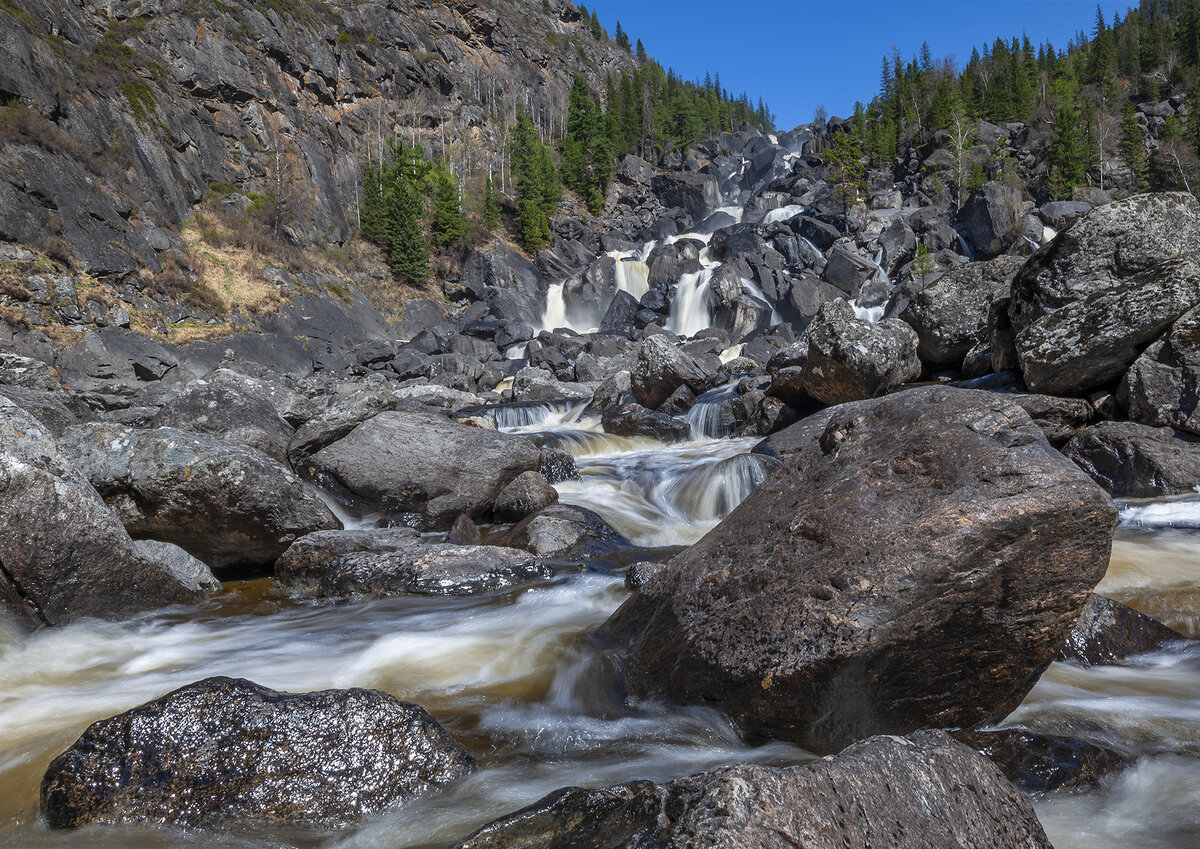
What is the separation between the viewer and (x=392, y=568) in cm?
704

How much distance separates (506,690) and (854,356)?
10.7 metres

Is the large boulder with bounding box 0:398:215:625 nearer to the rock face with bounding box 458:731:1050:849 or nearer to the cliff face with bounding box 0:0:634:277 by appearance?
the rock face with bounding box 458:731:1050:849

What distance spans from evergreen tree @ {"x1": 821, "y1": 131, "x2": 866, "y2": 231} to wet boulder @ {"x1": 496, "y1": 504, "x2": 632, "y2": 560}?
5135 cm

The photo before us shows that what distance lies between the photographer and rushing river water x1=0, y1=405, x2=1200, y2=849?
298 cm

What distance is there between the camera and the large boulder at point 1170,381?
9008 millimetres

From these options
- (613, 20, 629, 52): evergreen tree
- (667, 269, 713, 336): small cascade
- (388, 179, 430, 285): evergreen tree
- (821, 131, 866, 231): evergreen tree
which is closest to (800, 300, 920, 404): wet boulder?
(667, 269, 713, 336): small cascade

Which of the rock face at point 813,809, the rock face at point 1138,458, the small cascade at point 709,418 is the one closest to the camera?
the rock face at point 813,809

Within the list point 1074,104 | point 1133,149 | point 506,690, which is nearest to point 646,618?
point 506,690

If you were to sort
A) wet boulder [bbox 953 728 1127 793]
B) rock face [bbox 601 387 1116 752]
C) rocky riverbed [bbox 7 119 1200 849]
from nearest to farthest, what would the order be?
rocky riverbed [bbox 7 119 1200 849], wet boulder [bbox 953 728 1127 793], rock face [bbox 601 387 1116 752]

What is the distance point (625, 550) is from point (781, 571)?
5003 mm

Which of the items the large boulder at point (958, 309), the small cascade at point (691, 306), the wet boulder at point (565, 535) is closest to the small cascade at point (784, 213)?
the small cascade at point (691, 306)

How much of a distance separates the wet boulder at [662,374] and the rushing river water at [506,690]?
1208 cm

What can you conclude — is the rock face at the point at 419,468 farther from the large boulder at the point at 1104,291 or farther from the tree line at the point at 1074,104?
the tree line at the point at 1074,104

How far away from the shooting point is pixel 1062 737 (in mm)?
3445
